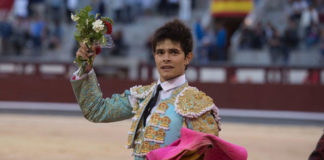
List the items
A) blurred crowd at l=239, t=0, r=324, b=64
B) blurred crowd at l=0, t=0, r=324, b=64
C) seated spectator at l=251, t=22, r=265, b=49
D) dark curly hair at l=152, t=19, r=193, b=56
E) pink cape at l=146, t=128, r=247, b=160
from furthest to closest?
seated spectator at l=251, t=22, r=265, b=49 → blurred crowd at l=0, t=0, r=324, b=64 → blurred crowd at l=239, t=0, r=324, b=64 → dark curly hair at l=152, t=19, r=193, b=56 → pink cape at l=146, t=128, r=247, b=160

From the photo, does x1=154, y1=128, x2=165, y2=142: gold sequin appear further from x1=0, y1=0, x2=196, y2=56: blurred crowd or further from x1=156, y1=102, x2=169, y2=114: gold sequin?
x1=0, y1=0, x2=196, y2=56: blurred crowd

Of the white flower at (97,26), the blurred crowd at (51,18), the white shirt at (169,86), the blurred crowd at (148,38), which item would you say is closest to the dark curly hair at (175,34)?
the white shirt at (169,86)

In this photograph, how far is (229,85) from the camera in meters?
11.1

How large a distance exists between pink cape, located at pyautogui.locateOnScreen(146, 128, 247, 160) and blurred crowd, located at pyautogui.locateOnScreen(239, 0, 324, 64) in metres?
9.15

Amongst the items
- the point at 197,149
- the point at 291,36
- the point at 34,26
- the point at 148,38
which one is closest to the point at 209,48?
the point at 291,36

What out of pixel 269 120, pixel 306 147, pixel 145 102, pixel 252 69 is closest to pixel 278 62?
pixel 252 69

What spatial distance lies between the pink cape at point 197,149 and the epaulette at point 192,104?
0.10m

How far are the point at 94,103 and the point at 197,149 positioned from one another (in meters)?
→ 0.51

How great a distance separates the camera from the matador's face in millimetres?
2488

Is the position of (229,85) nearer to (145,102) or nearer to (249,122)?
(249,122)

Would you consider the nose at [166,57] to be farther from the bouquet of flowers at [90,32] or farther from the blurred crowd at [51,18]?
the blurred crowd at [51,18]

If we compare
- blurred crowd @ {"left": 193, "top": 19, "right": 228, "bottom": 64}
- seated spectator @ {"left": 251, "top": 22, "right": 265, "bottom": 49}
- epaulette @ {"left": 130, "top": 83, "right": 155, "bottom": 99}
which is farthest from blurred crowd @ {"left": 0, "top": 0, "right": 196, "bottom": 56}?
epaulette @ {"left": 130, "top": 83, "right": 155, "bottom": 99}

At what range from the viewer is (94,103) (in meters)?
2.57

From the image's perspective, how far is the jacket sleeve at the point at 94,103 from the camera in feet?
8.38
